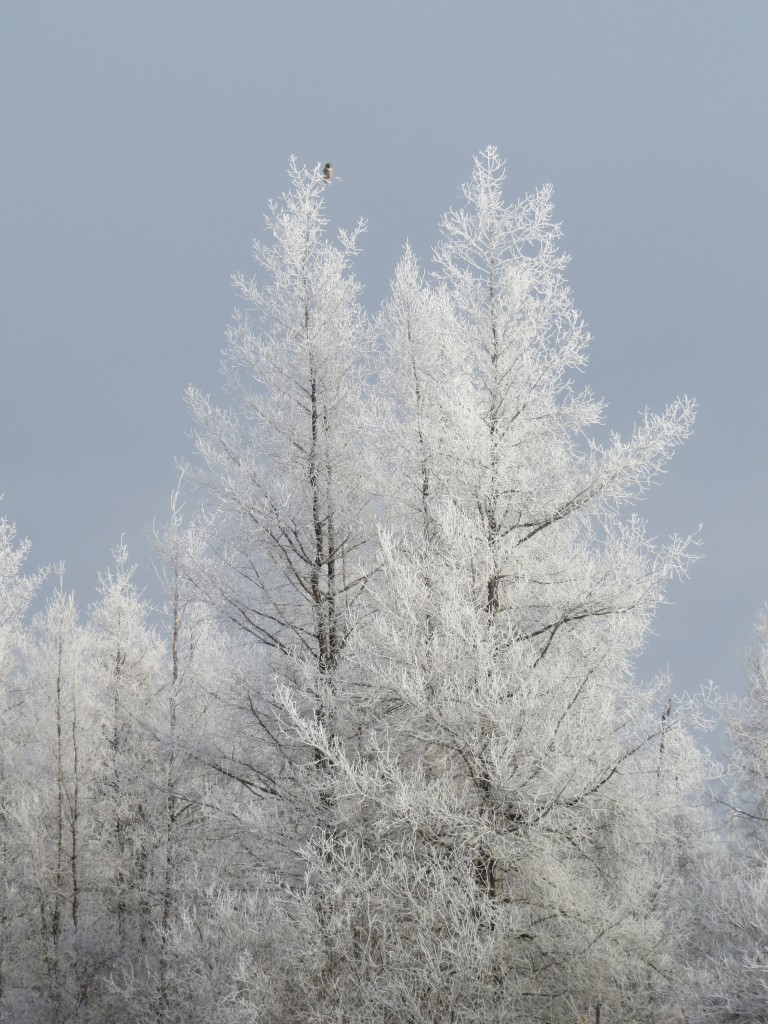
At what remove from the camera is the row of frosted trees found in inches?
371

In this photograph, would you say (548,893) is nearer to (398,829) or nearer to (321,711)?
(398,829)

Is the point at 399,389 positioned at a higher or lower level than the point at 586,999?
higher

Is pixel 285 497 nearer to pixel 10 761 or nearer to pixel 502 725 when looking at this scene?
pixel 502 725

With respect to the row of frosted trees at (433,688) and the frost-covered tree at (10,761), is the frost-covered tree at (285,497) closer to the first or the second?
the row of frosted trees at (433,688)

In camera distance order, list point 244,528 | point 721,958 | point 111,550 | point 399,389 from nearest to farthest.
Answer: point 721,958 < point 244,528 < point 399,389 < point 111,550

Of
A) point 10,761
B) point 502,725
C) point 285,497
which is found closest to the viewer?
point 502,725

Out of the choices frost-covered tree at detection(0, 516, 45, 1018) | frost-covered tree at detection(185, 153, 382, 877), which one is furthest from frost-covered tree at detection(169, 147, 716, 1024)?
frost-covered tree at detection(0, 516, 45, 1018)

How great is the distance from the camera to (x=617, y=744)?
10820 mm

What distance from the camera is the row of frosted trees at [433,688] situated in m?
9.41

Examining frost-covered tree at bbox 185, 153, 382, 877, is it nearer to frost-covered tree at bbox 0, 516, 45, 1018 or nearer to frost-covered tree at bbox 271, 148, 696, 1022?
frost-covered tree at bbox 271, 148, 696, 1022

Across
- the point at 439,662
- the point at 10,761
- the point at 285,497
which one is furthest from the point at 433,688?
the point at 10,761

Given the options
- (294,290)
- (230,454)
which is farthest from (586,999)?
(294,290)

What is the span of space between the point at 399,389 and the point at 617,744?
5.76 metres

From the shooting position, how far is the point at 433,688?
9773 millimetres
